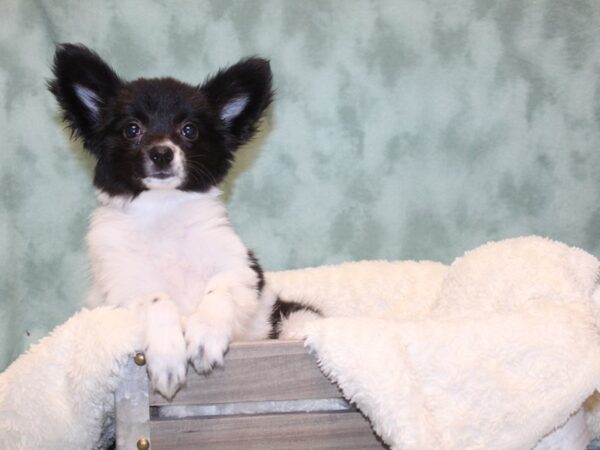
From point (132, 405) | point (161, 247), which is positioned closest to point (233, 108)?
point (161, 247)

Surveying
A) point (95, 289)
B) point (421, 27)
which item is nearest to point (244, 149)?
point (421, 27)

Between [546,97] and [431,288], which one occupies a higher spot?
[546,97]

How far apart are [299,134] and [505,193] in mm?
1134

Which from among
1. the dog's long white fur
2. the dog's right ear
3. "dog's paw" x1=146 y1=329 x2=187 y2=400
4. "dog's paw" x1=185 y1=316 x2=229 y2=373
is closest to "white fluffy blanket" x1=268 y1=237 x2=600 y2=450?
"dog's paw" x1=185 y1=316 x2=229 y2=373

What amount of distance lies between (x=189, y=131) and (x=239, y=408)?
1233 millimetres

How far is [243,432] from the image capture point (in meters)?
2.25

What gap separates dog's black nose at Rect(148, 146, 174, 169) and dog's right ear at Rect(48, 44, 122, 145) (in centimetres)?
43

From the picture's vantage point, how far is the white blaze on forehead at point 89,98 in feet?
10.1

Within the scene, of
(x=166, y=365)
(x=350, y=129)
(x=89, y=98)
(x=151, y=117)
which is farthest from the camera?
(x=350, y=129)

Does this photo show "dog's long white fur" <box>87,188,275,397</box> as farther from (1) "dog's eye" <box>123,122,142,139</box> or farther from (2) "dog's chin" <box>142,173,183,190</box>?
(1) "dog's eye" <box>123,122,142,139</box>

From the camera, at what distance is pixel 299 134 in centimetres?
410

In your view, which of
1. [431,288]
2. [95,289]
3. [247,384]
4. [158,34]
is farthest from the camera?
[158,34]

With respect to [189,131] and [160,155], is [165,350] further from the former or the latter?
[189,131]

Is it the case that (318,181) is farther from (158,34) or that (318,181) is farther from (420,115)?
(158,34)
